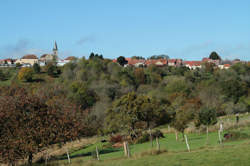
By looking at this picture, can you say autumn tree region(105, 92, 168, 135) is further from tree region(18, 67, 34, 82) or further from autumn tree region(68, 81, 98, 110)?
tree region(18, 67, 34, 82)

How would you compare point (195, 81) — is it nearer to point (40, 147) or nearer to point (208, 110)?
point (208, 110)

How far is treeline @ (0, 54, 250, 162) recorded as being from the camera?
28.5 meters

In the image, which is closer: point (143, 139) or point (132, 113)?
point (132, 113)

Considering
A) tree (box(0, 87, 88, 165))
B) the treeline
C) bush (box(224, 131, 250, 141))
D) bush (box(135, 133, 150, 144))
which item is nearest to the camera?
tree (box(0, 87, 88, 165))

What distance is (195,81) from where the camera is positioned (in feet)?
383

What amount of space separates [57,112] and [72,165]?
30.5ft

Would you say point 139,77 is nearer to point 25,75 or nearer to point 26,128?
point 25,75

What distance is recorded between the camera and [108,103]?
305 ft

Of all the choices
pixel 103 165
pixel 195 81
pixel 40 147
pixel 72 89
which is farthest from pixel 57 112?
pixel 195 81

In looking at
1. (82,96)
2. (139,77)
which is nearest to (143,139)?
(82,96)

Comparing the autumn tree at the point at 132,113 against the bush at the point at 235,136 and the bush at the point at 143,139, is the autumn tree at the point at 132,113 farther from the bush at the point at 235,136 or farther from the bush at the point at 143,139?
the bush at the point at 235,136

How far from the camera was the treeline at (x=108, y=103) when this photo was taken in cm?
2852

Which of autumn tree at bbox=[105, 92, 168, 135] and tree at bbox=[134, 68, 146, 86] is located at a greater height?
tree at bbox=[134, 68, 146, 86]

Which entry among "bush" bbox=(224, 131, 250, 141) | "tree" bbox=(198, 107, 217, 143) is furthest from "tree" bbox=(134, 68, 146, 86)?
"bush" bbox=(224, 131, 250, 141)
